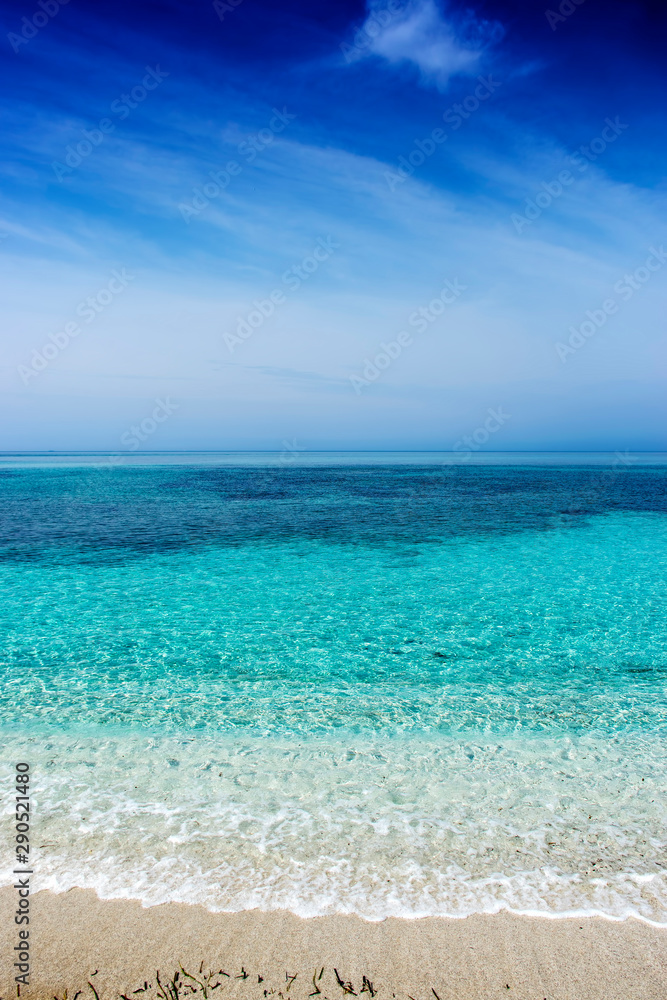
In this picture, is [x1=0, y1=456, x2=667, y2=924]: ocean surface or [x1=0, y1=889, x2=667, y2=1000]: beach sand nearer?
[x1=0, y1=889, x2=667, y2=1000]: beach sand

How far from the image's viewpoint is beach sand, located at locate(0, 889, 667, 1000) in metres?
3.23

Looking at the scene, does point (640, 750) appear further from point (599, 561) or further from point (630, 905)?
point (599, 561)

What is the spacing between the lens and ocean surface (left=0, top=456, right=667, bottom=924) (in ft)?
13.9

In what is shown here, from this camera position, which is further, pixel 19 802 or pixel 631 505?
pixel 631 505

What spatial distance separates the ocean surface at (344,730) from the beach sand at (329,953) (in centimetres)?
17

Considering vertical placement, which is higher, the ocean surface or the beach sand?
the beach sand

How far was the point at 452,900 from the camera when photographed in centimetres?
394

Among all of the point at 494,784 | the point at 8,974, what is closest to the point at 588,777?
the point at 494,784

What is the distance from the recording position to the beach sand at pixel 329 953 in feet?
10.6

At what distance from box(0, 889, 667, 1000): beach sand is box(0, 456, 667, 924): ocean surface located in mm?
171

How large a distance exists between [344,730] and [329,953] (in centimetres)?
335

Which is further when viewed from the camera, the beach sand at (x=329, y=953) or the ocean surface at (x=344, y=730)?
the ocean surface at (x=344, y=730)

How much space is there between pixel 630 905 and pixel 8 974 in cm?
418

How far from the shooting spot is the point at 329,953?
3.48 metres
